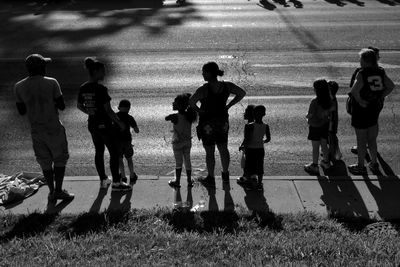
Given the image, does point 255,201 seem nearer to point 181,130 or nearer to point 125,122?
point 181,130

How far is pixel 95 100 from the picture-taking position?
684 centimetres

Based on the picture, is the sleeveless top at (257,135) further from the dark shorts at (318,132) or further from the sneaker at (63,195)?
the sneaker at (63,195)

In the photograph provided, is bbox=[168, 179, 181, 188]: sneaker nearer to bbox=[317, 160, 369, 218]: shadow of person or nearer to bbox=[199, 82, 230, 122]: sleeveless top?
bbox=[199, 82, 230, 122]: sleeveless top

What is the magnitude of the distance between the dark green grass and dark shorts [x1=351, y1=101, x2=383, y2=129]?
6.51 ft

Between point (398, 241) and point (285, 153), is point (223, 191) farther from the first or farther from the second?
point (398, 241)

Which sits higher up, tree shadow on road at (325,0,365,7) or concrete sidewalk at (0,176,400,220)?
tree shadow on road at (325,0,365,7)

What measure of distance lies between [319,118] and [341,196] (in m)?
1.19

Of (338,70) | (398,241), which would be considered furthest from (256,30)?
(398,241)

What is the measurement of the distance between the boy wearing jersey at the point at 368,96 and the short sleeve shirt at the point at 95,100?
11.3ft

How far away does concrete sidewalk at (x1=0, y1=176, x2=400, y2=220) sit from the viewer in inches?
269

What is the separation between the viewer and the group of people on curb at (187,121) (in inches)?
261

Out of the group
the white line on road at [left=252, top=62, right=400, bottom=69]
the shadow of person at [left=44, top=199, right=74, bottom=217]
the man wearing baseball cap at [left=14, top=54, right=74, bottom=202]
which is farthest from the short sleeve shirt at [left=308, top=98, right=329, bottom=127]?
the white line on road at [left=252, top=62, right=400, bottom=69]

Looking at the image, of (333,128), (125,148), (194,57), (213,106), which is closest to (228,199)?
(213,106)

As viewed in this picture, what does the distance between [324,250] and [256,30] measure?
510 inches
